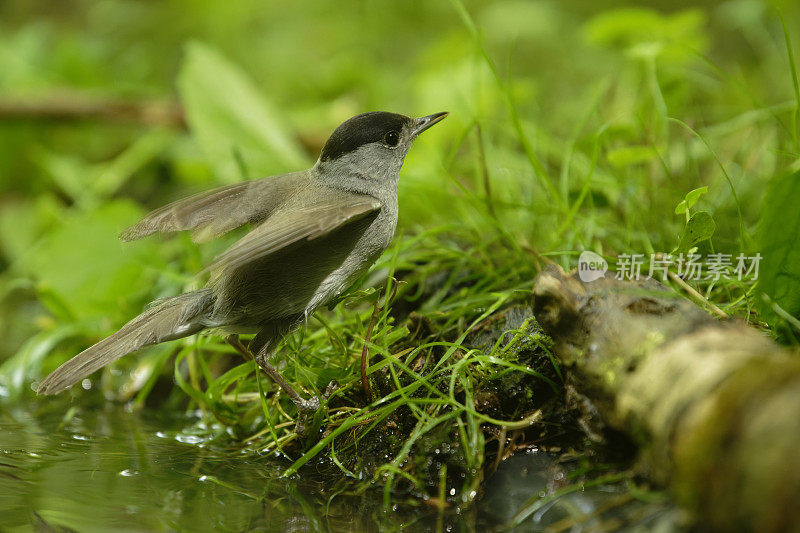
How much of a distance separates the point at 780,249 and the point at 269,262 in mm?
1774

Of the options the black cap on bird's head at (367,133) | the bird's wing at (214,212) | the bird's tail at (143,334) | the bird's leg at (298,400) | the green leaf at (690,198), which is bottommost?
the bird's leg at (298,400)

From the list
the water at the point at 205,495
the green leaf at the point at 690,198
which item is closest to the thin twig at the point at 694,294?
the green leaf at the point at 690,198

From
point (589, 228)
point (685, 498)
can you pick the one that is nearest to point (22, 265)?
point (589, 228)

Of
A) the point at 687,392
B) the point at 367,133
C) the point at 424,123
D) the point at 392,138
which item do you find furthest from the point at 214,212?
the point at 687,392

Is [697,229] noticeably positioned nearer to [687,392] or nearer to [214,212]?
[687,392]

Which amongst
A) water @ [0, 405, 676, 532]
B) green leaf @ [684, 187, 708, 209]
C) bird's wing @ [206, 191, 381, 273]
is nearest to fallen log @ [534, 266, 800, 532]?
water @ [0, 405, 676, 532]

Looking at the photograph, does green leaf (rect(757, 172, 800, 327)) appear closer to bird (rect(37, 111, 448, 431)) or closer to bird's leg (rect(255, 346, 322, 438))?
bird (rect(37, 111, 448, 431))

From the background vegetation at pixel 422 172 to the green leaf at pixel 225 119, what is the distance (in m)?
0.01

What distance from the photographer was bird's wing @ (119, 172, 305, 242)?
2738 millimetres

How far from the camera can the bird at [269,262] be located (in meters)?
2.49

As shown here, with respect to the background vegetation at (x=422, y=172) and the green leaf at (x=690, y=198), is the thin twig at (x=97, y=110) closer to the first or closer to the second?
the background vegetation at (x=422, y=172)

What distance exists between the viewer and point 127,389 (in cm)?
359

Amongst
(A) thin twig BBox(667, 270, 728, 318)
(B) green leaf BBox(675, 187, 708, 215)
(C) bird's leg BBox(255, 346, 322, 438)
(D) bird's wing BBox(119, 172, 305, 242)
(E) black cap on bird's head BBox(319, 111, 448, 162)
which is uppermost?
(E) black cap on bird's head BBox(319, 111, 448, 162)

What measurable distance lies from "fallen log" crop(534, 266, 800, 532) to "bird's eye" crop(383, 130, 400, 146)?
128cm
